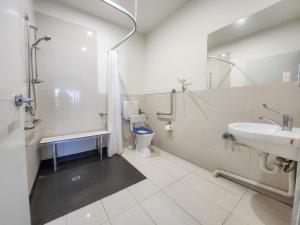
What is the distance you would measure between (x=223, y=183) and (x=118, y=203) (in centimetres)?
131

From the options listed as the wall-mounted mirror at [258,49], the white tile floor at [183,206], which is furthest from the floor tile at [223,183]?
the wall-mounted mirror at [258,49]

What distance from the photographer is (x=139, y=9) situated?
2.31 meters

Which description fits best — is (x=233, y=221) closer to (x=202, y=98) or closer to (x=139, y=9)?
(x=202, y=98)

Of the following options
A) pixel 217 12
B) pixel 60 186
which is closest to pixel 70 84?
pixel 60 186

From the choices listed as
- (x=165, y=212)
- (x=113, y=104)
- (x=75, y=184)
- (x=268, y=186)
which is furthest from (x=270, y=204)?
(x=113, y=104)

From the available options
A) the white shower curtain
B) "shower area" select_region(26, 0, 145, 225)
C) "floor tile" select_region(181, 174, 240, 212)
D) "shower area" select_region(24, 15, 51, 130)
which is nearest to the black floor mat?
"shower area" select_region(26, 0, 145, 225)

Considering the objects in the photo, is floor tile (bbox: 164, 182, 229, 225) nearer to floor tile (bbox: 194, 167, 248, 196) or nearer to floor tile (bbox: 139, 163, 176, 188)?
floor tile (bbox: 139, 163, 176, 188)

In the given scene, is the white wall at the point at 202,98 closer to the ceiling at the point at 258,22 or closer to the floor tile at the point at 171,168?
the ceiling at the point at 258,22

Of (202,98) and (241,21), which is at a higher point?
(241,21)

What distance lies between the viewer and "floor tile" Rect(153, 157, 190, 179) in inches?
73.8

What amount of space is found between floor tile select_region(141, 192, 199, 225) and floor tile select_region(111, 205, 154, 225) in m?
0.05

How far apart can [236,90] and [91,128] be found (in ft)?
8.11

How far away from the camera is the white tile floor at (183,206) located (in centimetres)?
115

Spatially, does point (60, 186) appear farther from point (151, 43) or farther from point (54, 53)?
point (151, 43)
